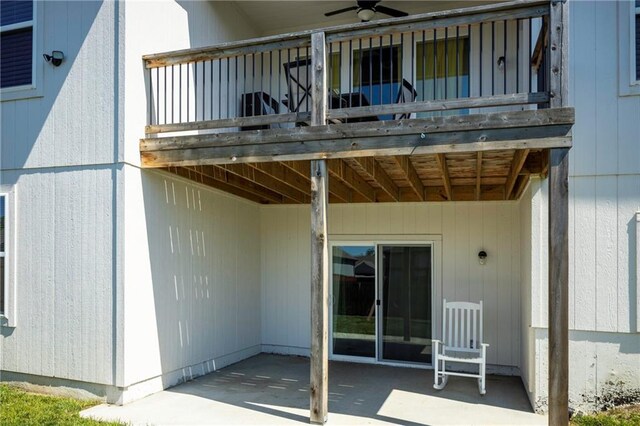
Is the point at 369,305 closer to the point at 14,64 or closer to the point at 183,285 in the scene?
the point at 183,285

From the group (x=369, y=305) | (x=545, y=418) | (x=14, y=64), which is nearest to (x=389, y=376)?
(x=369, y=305)

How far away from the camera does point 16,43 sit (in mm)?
6062

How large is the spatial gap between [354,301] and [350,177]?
2516 millimetres

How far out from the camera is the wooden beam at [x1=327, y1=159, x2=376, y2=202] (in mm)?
5562

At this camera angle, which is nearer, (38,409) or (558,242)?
(558,242)

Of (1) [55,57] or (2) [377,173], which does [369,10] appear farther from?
(1) [55,57]

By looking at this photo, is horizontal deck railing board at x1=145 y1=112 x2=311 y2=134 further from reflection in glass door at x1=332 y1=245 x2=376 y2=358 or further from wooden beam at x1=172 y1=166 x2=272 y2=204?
reflection in glass door at x1=332 y1=245 x2=376 y2=358

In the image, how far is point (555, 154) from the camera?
4.09 metres

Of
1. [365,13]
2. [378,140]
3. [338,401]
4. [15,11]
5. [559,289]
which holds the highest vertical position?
[365,13]

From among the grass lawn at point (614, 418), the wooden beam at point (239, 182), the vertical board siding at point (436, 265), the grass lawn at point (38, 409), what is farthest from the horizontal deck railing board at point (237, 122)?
the grass lawn at point (614, 418)

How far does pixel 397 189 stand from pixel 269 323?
3176 mm

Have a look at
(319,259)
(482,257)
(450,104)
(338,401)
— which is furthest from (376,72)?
(338,401)

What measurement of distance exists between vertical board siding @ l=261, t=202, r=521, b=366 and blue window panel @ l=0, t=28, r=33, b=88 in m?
3.97

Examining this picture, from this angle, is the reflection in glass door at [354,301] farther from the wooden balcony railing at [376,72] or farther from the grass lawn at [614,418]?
the grass lawn at [614,418]
